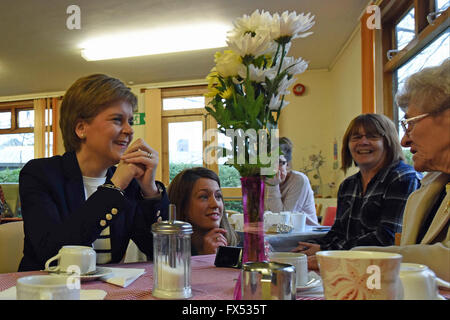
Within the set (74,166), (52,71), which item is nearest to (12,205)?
(52,71)

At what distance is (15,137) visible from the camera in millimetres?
8773

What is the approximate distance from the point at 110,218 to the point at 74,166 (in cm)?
40

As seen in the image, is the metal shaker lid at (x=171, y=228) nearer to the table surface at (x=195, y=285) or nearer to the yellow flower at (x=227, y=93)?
the table surface at (x=195, y=285)

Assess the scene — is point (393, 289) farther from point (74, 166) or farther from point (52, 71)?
point (52, 71)

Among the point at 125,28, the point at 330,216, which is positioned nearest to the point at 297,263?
the point at 330,216

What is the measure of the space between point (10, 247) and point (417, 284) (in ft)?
4.85

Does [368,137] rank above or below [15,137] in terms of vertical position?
below

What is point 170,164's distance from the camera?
7738mm

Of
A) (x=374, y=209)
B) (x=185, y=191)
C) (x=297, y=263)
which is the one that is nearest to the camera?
(x=297, y=263)

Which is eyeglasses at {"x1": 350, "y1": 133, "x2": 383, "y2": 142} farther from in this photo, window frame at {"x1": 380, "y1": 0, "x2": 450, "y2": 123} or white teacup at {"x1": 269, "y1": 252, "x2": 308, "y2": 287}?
white teacup at {"x1": 269, "y1": 252, "x2": 308, "y2": 287}

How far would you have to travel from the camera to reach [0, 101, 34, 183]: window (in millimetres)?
8609

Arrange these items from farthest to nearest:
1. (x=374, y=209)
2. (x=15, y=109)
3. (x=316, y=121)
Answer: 1. (x=15, y=109)
2. (x=316, y=121)
3. (x=374, y=209)

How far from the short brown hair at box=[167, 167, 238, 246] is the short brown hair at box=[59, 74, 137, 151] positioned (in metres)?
0.47

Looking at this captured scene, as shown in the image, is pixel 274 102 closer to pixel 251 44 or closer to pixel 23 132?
pixel 251 44
